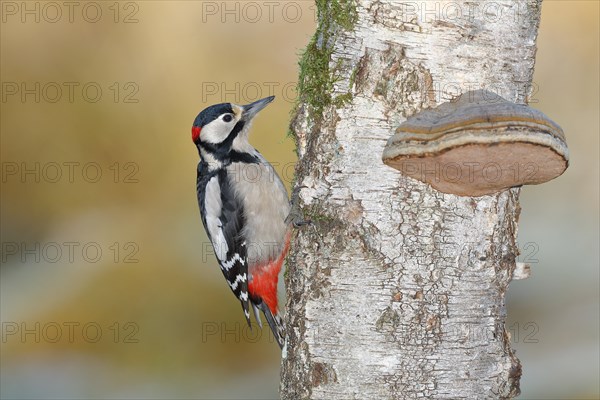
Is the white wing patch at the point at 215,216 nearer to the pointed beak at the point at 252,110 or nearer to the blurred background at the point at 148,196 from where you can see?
the pointed beak at the point at 252,110

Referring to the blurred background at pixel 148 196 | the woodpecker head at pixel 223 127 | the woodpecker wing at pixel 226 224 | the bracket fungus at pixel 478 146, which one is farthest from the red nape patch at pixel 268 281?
the bracket fungus at pixel 478 146

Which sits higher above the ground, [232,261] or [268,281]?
[232,261]

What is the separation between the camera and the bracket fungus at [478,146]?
1.77 meters

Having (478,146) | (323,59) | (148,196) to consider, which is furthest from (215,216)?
(478,146)

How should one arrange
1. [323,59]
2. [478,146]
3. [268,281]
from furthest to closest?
1. [268,281]
2. [323,59]
3. [478,146]

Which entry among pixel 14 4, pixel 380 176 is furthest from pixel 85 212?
pixel 380 176

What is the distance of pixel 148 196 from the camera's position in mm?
5344

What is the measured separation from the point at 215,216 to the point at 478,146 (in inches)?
97.7

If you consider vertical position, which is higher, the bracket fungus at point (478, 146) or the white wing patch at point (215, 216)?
the bracket fungus at point (478, 146)

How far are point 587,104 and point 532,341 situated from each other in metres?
1.91

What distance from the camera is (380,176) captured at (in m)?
2.06

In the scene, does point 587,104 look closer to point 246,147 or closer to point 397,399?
point 246,147

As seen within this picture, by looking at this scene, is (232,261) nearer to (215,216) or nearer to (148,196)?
(215,216)

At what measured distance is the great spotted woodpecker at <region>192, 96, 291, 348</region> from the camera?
12.9 feet
